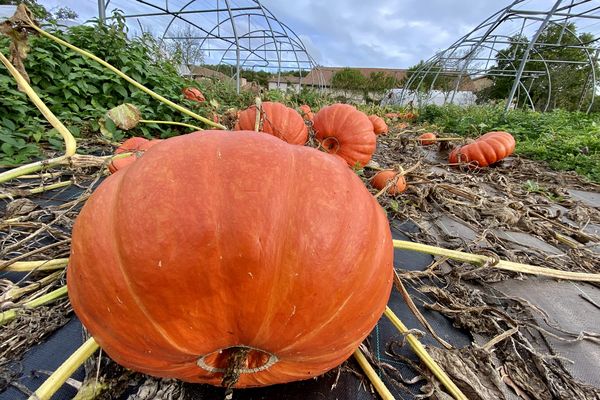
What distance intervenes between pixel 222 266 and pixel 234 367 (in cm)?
23

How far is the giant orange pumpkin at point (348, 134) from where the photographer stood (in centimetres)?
288

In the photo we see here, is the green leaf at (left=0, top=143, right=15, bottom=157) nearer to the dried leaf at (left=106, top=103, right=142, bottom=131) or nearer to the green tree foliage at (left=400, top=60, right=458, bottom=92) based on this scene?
the dried leaf at (left=106, top=103, right=142, bottom=131)

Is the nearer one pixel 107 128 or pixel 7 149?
pixel 7 149

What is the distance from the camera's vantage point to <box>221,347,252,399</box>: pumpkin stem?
24.5 inches

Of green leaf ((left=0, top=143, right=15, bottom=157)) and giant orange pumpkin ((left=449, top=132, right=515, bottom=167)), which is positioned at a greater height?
giant orange pumpkin ((left=449, top=132, right=515, bottom=167))

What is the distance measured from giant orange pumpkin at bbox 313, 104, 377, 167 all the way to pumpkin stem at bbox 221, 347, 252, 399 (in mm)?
2391

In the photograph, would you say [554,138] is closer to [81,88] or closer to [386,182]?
[386,182]

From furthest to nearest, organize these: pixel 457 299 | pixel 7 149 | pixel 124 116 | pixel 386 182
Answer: pixel 7 149, pixel 386 182, pixel 124 116, pixel 457 299

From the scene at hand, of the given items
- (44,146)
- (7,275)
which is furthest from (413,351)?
(44,146)

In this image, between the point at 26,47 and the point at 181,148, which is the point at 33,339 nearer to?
the point at 181,148

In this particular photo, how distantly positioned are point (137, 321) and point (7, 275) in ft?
3.07

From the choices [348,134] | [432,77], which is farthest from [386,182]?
[432,77]

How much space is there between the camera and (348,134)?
113 inches

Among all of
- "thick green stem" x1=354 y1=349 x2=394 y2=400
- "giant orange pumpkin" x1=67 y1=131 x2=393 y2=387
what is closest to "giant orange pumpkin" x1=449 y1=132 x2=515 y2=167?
"thick green stem" x1=354 y1=349 x2=394 y2=400
